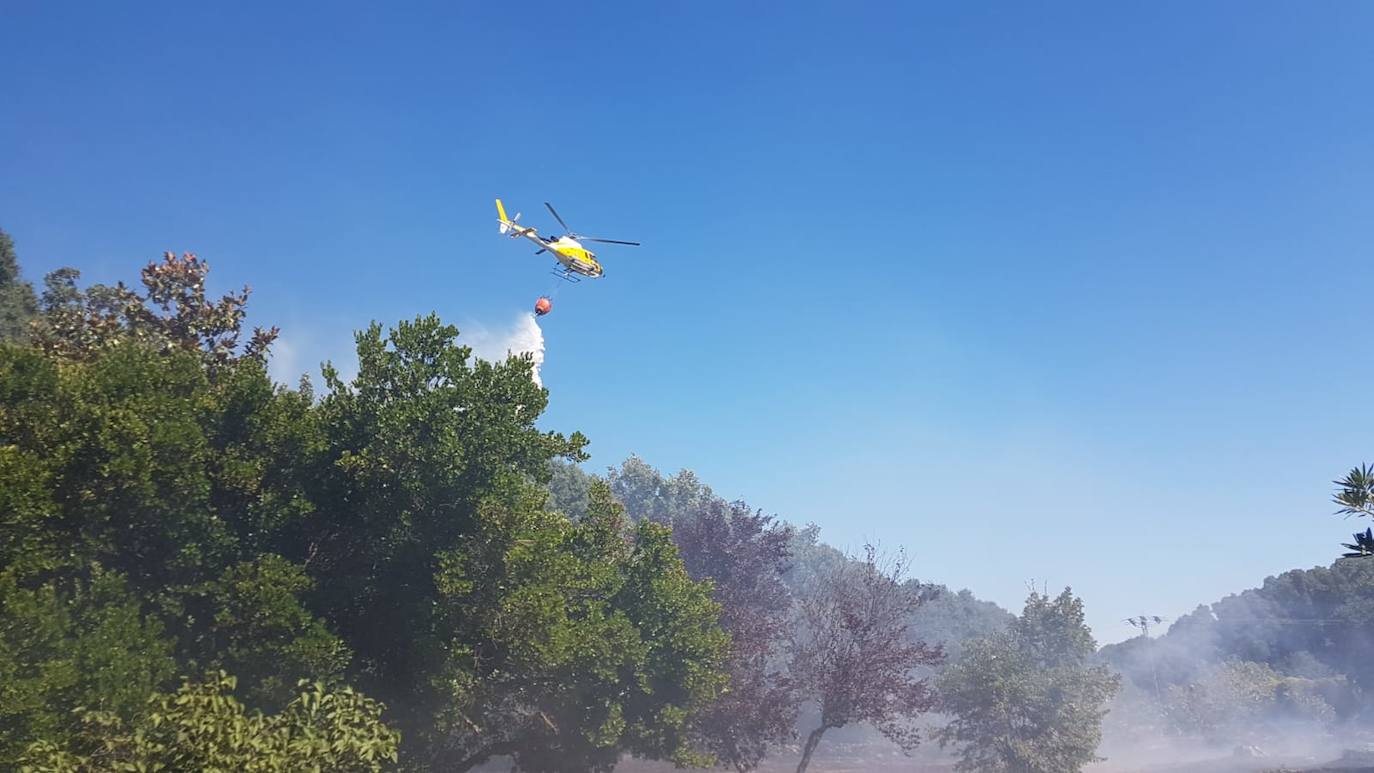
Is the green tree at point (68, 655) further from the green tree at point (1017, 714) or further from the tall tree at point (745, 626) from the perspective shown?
the green tree at point (1017, 714)

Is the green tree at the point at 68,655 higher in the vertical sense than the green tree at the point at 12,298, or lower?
lower

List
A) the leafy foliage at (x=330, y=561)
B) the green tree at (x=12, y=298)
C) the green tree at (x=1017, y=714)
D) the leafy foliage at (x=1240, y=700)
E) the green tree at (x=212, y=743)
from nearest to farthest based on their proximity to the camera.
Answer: the green tree at (x=212, y=743) < the leafy foliage at (x=330, y=561) < the green tree at (x=12, y=298) < the green tree at (x=1017, y=714) < the leafy foliage at (x=1240, y=700)

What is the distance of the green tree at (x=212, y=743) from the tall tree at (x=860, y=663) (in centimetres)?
2713

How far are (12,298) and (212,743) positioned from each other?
146 ft

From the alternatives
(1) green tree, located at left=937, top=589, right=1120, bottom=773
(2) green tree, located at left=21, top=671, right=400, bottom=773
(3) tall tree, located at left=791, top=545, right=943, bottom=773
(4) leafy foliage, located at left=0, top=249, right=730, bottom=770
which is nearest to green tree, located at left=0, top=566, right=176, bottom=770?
(4) leafy foliage, located at left=0, top=249, right=730, bottom=770

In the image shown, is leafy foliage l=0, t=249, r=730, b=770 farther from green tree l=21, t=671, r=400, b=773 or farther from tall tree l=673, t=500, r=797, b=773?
tall tree l=673, t=500, r=797, b=773

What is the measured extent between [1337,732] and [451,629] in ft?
358

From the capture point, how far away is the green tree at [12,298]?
132ft

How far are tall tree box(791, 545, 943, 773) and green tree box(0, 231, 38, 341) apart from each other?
132 feet

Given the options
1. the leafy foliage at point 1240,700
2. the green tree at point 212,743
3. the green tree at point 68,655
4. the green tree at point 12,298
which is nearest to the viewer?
the green tree at point 212,743

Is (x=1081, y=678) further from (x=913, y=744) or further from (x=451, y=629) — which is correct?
(x=451, y=629)

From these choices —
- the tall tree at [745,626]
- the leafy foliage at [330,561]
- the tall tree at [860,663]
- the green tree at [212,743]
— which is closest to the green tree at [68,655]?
the leafy foliage at [330,561]

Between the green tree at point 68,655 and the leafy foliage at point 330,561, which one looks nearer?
the green tree at point 68,655

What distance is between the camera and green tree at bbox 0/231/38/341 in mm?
40375
